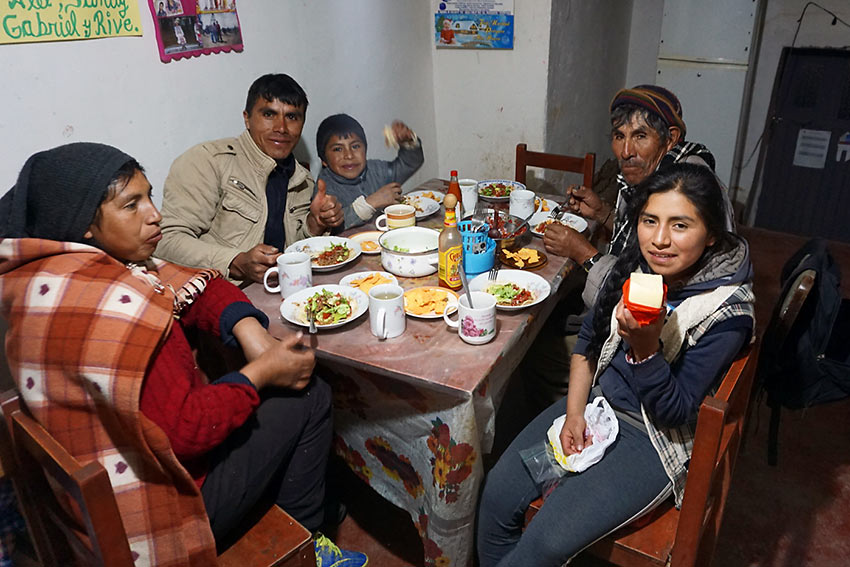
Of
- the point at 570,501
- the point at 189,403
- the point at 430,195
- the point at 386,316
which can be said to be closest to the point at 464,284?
the point at 386,316

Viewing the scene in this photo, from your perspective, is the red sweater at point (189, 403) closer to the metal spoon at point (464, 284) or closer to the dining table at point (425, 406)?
the dining table at point (425, 406)

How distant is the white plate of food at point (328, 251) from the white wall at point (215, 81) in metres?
0.62

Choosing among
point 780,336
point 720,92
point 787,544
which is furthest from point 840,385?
point 720,92

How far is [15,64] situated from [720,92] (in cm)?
406

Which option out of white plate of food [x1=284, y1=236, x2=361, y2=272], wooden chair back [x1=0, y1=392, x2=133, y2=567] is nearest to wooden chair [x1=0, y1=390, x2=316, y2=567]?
wooden chair back [x1=0, y1=392, x2=133, y2=567]

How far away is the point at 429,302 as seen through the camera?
170cm

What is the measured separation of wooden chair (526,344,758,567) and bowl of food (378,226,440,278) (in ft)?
2.54

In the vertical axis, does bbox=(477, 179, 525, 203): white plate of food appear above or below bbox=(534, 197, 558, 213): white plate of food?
above

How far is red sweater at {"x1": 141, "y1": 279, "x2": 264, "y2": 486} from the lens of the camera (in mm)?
1232

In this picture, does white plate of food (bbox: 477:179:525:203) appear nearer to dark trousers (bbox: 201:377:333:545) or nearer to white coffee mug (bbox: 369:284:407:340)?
white coffee mug (bbox: 369:284:407:340)

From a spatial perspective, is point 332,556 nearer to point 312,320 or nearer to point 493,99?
point 312,320

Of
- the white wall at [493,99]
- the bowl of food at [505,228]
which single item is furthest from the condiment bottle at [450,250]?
the white wall at [493,99]

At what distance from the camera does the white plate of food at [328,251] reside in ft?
6.44

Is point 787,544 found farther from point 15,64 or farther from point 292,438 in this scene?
point 15,64
